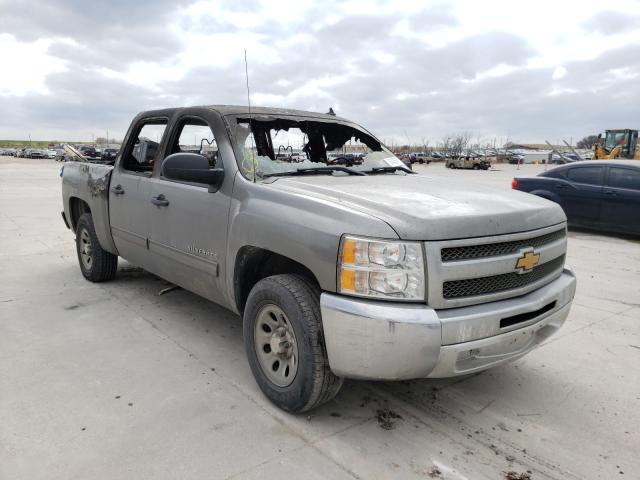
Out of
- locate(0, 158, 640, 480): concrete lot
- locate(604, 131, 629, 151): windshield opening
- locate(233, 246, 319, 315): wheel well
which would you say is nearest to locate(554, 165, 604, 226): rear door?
locate(0, 158, 640, 480): concrete lot

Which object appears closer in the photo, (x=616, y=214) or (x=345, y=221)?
(x=345, y=221)

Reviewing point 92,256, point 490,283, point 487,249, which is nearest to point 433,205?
point 487,249

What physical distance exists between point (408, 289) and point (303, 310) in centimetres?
57

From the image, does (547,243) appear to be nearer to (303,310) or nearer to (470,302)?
(470,302)

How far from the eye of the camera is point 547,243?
2.93 metres

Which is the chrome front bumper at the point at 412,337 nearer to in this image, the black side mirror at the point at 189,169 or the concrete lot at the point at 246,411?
the concrete lot at the point at 246,411

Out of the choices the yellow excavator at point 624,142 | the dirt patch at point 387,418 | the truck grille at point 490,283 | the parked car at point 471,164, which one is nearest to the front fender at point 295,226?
the truck grille at point 490,283

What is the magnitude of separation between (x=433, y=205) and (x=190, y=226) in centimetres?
179

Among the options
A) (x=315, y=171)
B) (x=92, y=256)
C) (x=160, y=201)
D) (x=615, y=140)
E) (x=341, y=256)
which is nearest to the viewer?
(x=341, y=256)

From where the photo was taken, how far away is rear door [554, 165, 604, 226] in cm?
887

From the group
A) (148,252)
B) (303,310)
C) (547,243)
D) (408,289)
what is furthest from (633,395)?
(148,252)

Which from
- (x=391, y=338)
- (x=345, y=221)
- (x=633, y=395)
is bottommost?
(x=633, y=395)

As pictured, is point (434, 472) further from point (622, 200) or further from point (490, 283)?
point (622, 200)

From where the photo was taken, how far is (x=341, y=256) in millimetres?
2387
